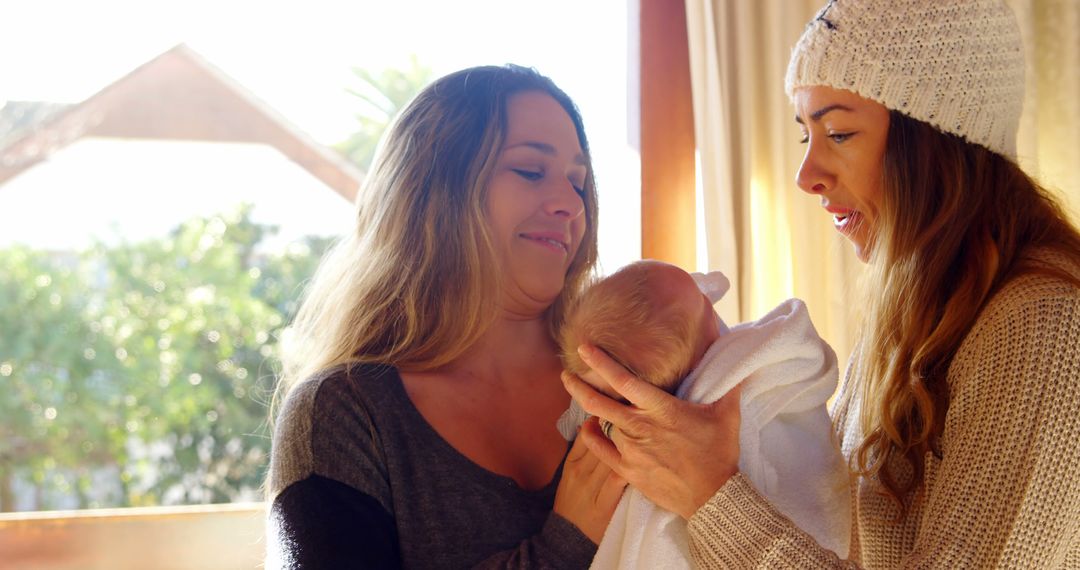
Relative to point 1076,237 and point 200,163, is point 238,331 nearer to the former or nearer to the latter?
point 200,163

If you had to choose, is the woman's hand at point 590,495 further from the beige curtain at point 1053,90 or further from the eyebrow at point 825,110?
the beige curtain at point 1053,90

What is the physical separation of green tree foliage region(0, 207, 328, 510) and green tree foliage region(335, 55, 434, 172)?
702 millimetres

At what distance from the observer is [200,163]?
13.6 feet

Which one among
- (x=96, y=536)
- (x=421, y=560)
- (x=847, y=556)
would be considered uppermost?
(x=421, y=560)

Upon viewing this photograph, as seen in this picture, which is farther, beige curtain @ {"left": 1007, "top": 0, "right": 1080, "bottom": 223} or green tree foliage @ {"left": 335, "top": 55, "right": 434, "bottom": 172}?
green tree foliage @ {"left": 335, "top": 55, "right": 434, "bottom": 172}

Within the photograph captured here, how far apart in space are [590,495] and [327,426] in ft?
1.42

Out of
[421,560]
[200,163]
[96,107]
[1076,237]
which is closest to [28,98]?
[96,107]

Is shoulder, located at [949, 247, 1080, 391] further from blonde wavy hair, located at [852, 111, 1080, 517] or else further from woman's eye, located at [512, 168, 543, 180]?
woman's eye, located at [512, 168, 543, 180]

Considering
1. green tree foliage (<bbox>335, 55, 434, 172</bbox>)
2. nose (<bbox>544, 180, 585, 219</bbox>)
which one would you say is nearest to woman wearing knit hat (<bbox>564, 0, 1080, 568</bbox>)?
nose (<bbox>544, 180, 585, 219</bbox>)

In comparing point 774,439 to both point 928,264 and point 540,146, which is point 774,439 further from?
point 540,146

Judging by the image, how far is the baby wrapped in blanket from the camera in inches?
53.9

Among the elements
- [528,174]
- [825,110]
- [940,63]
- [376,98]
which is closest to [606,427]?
[528,174]

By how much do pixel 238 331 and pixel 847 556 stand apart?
10.5ft

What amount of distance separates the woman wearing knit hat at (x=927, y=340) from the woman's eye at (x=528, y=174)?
45 centimetres
